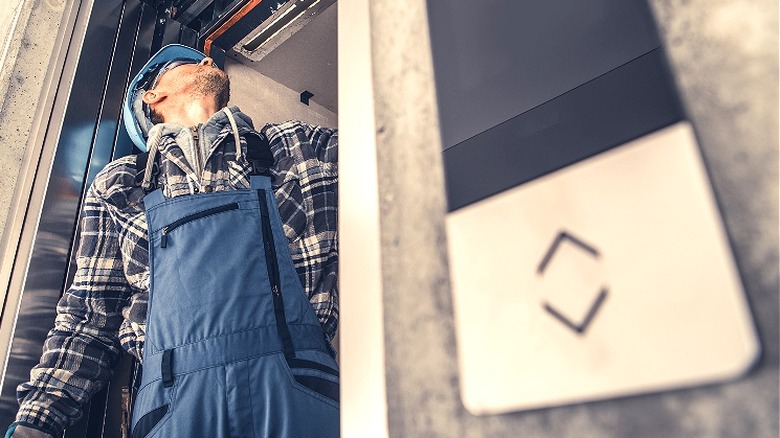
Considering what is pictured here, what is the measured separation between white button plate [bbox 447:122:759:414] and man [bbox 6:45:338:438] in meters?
0.77

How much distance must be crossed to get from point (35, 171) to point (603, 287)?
1657 mm

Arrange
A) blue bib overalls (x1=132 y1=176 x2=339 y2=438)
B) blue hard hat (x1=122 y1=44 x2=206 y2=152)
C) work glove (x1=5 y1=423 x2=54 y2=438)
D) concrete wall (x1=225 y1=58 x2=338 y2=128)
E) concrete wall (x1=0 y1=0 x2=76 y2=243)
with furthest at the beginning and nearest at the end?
concrete wall (x1=225 y1=58 x2=338 y2=128)
blue hard hat (x1=122 y1=44 x2=206 y2=152)
concrete wall (x1=0 y1=0 x2=76 y2=243)
work glove (x1=5 y1=423 x2=54 y2=438)
blue bib overalls (x1=132 y1=176 x2=339 y2=438)

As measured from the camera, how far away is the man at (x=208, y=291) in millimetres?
1110

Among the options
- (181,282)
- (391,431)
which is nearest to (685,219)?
(391,431)

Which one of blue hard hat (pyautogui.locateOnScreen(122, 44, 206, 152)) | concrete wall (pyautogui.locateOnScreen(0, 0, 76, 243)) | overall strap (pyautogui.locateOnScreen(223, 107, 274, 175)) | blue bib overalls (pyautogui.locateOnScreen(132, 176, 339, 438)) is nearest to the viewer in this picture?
blue bib overalls (pyautogui.locateOnScreen(132, 176, 339, 438))

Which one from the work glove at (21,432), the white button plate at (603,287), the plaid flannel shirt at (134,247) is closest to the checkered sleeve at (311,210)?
the plaid flannel shirt at (134,247)

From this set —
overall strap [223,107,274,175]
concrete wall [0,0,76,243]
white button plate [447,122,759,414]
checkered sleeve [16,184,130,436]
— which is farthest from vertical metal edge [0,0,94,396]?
white button plate [447,122,759,414]

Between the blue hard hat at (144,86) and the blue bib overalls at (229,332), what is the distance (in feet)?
1.56

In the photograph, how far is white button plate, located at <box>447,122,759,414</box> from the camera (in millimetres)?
323

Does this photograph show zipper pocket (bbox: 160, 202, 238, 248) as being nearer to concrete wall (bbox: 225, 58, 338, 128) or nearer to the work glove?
the work glove

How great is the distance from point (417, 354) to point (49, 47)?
178cm

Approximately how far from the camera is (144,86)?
1.84 metres

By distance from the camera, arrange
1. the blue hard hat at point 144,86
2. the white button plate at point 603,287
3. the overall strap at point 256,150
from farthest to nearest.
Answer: the blue hard hat at point 144,86 < the overall strap at point 256,150 < the white button plate at point 603,287

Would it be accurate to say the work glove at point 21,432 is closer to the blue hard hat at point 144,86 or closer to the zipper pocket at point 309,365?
the zipper pocket at point 309,365
